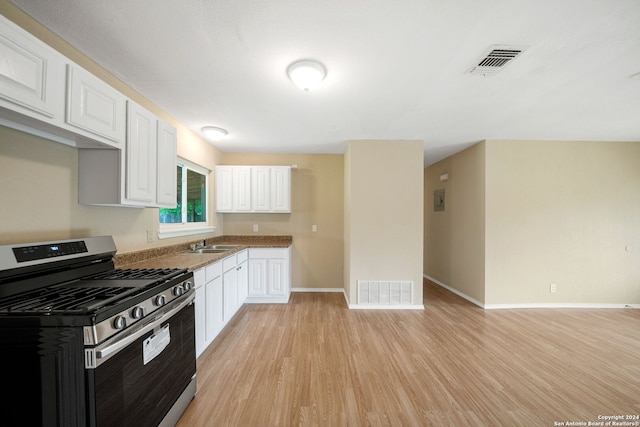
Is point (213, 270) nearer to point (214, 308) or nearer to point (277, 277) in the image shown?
point (214, 308)

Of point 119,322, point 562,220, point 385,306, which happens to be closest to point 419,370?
point 385,306

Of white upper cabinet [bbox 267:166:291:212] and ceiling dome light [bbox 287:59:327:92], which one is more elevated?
ceiling dome light [bbox 287:59:327:92]

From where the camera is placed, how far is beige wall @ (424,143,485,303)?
3.72 m

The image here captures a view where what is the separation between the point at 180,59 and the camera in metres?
1.77

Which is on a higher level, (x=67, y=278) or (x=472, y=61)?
(x=472, y=61)

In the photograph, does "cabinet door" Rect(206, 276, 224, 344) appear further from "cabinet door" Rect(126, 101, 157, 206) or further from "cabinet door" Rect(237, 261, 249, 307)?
"cabinet door" Rect(126, 101, 157, 206)

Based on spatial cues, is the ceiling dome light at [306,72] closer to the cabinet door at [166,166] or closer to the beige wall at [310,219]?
the cabinet door at [166,166]

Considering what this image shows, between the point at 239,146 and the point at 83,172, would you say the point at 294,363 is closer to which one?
the point at 83,172

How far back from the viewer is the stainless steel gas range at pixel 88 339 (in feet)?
3.17

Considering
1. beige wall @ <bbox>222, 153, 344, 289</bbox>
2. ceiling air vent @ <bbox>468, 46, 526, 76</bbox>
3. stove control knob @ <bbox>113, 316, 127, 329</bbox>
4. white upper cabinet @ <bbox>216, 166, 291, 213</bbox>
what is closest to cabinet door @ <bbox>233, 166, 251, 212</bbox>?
white upper cabinet @ <bbox>216, 166, 291, 213</bbox>

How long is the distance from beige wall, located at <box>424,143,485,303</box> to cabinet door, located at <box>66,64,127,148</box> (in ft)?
14.6

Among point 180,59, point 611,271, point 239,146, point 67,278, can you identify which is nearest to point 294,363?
point 67,278

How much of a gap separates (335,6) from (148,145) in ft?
5.83

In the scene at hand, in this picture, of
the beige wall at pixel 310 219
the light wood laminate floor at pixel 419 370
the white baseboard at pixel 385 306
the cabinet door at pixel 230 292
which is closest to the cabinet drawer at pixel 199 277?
the cabinet door at pixel 230 292
